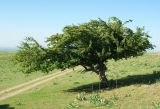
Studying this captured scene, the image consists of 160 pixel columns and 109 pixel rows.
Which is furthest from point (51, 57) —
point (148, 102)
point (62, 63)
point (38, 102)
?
point (148, 102)

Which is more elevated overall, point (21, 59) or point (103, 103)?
point (21, 59)

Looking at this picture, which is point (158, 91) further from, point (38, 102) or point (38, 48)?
point (38, 48)

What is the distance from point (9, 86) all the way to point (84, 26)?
16728 mm

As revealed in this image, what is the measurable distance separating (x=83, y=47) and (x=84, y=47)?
96mm

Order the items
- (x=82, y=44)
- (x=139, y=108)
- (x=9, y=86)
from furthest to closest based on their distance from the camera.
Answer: (x=9, y=86) < (x=82, y=44) < (x=139, y=108)

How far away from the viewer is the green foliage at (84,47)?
39500mm

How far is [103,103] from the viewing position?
2930 centimetres

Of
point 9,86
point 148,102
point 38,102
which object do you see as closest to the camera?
point 148,102

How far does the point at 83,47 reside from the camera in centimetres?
3978

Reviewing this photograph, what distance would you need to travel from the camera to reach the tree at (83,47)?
39500mm

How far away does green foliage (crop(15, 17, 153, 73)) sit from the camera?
39.5 m

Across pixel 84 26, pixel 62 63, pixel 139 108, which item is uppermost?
pixel 84 26

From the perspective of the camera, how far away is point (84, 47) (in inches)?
1566

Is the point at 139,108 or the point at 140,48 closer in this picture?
the point at 139,108
